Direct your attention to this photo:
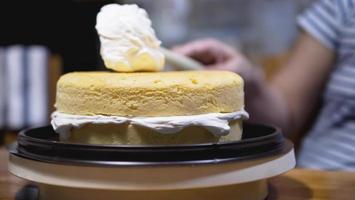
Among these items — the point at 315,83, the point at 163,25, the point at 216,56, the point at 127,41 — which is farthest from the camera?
the point at 163,25

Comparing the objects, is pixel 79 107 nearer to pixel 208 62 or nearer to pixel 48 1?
pixel 208 62

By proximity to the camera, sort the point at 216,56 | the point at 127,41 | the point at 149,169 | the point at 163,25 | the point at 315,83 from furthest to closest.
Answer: the point at 163,25 → the point at 315,83 → the point at 216,56 → the point at 127,41 → the point at 149,169

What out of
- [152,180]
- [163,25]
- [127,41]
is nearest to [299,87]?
[127,41]

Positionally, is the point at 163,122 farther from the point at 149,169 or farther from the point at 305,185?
the point at 305,185

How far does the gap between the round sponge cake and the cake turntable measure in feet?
0.20

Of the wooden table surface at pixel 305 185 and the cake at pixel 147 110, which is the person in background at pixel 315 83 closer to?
the wooden table surface at pixel 305 185

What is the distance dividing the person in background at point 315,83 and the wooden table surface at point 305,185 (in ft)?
0.89

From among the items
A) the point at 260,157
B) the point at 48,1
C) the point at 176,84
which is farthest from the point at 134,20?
the point at 48,1

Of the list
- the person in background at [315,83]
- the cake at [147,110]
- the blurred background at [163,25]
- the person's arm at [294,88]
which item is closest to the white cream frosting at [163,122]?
the cake at [147,110]

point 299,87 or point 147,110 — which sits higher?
point 147,110

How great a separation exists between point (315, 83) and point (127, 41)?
68cm

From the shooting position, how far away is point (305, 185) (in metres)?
0.77

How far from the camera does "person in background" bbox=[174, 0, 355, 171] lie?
3.64 feet

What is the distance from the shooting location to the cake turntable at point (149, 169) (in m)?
0.56
